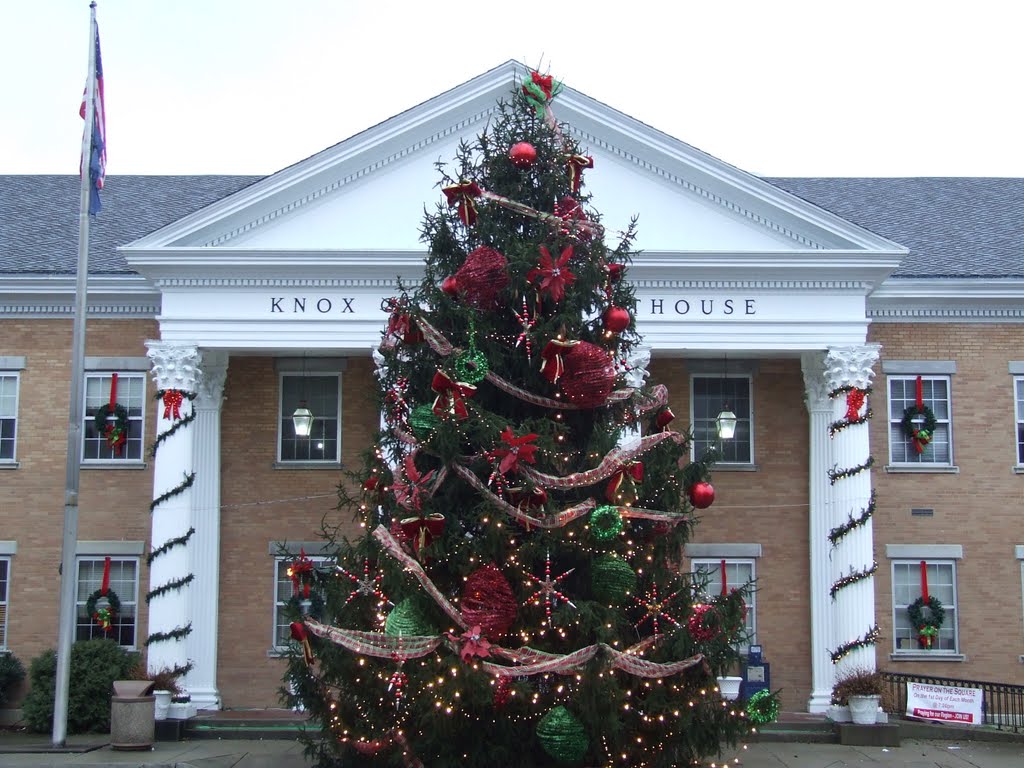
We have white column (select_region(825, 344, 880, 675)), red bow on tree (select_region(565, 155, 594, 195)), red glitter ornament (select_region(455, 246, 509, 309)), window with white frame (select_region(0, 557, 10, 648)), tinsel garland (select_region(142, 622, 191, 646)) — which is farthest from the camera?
window with white frame (select_region(0, 557, 10, 648))

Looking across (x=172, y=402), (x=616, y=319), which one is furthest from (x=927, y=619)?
(x=172, y=402)

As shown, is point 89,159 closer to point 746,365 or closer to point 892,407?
point 746,365

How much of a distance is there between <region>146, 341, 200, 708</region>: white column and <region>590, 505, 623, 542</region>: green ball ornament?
1034 centimetres

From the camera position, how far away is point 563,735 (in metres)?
11.2

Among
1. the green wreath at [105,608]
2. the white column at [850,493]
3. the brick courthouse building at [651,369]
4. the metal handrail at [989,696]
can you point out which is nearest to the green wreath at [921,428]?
the brick courthouse building at [651,369]

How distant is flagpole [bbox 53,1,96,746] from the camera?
17.5m

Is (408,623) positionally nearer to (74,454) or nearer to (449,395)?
(449,395)

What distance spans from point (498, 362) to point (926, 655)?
12.5 metres

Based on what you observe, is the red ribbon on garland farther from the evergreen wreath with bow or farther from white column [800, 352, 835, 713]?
the evergreen wreath with bow

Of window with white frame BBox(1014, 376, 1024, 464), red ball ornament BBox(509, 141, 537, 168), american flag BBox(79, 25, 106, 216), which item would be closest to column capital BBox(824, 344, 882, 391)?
window with white frame BBox(1014, 376, 1024, 464)

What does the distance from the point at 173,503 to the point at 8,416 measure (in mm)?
3989

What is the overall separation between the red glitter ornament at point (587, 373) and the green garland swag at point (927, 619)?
455 inches

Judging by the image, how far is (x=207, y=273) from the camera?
20047 mm

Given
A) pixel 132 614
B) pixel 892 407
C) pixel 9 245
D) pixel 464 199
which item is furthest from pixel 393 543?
pixel 9 245
